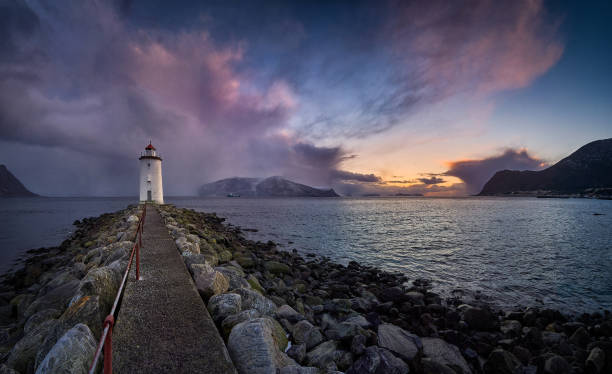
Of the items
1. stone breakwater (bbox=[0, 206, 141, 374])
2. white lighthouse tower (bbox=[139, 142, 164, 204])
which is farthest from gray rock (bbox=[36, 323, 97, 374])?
white lighthouse tower (bbox=[139, 142, 164, 204])

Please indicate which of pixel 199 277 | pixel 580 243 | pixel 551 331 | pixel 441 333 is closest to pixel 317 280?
pixel 441 333

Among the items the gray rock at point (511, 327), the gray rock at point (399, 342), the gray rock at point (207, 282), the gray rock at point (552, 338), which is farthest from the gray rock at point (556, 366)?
the gray rock at point (207, 282)

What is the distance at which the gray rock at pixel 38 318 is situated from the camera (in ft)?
14.2

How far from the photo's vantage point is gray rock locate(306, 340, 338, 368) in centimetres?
407

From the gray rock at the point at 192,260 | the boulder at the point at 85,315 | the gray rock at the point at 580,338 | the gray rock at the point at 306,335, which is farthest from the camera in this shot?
the gray rock at the point at 192,260

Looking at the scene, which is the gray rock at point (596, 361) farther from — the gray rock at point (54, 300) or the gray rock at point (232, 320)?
the gray rock at point (54, 300)

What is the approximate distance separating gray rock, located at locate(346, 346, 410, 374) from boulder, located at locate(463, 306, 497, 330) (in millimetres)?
3728

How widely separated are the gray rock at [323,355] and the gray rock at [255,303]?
4.33ft

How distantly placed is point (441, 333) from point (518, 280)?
7.77m

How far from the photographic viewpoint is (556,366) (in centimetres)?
482

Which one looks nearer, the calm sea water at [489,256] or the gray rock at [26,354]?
the gray rock at [26,354]

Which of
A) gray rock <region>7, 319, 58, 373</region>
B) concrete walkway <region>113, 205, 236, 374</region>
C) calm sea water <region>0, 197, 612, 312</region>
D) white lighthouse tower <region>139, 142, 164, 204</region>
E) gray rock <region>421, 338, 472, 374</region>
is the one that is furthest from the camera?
white lighthouse tower <region>139, 142, 164, 204</region>

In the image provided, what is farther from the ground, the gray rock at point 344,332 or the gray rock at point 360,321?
the gray rock at point 344,332

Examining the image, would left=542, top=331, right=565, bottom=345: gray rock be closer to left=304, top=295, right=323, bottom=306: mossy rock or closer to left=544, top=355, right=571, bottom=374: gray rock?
left=544, top=355, right=571, bottom=374: gray rock
